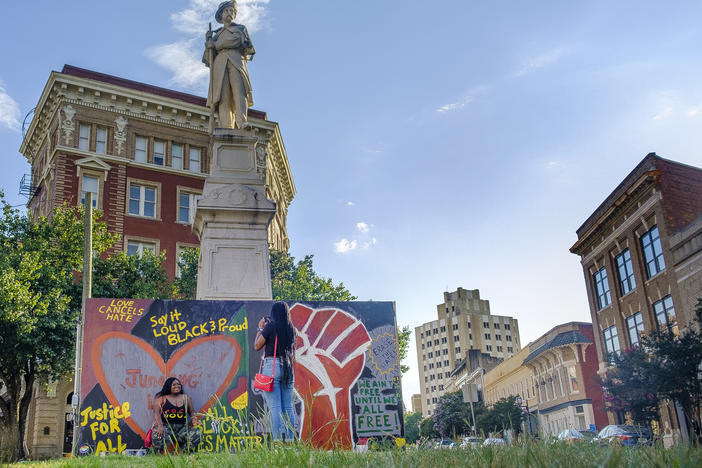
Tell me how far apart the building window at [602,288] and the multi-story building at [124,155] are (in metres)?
23.1

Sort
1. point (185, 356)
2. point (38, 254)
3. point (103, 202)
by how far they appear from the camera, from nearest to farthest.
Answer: point (185, 356) → point (38, 254) → point (103, 202)

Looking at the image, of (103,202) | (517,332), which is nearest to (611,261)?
(103,202)

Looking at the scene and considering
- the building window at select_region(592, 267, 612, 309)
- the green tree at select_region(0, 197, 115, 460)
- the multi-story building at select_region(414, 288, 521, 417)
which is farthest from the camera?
the multi-story building at select_region(414, 288, 521, 417)

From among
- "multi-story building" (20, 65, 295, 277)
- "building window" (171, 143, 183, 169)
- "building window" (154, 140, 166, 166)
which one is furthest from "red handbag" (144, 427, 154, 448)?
"building window" (171, 143, 183, 169)

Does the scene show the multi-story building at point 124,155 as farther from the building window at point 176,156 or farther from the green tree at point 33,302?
the green tree at point 33,302

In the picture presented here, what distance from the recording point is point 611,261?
132ft

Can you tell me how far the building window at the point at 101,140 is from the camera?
41500 mm

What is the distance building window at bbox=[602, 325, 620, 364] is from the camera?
131 ft

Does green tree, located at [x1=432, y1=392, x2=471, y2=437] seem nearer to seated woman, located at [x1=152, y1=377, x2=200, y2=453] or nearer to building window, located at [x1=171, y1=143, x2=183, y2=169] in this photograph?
building window, located at [x1=171, y1=143, x2=183, y2=169]

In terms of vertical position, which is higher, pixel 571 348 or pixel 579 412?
pixel 571 348

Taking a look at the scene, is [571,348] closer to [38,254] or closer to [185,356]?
[38,254]

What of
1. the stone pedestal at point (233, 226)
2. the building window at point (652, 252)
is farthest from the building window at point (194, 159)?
the stone pedestal at point (233, 226)

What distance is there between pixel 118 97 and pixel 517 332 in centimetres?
14264

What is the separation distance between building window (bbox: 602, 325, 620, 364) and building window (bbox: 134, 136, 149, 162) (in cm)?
3061
